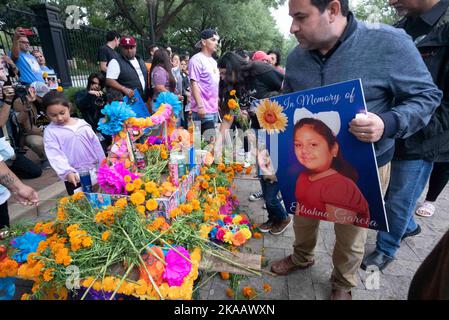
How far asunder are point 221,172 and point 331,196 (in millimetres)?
1651

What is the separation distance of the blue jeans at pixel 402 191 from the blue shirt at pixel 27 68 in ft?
17.9

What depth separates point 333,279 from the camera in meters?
1.95

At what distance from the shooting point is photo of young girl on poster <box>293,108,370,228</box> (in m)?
1.40

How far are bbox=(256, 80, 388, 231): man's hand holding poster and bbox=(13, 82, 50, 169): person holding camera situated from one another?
147 inches

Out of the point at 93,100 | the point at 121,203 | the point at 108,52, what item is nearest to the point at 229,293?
the point at 121,203

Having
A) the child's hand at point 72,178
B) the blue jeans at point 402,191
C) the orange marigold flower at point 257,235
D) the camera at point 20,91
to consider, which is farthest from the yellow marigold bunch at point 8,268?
the camera at point 20,91

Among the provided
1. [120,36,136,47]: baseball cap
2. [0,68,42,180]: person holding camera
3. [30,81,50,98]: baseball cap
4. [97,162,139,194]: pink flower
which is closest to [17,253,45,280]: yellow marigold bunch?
[97,162,139,194]: pink flower

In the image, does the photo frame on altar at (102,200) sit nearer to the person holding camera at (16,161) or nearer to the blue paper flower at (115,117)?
the blue paper flower at (115,117)

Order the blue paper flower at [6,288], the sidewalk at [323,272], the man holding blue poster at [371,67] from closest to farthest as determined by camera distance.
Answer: the man holding blue poster at [371,67]
the blue paper flower at [6,288]
the sidewalk at [323,272]

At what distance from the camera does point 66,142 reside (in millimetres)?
2436

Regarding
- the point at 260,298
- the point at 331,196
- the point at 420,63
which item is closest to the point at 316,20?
the point at 420,63

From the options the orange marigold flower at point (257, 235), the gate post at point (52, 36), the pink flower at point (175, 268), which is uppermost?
the gate post at point (52, 36)

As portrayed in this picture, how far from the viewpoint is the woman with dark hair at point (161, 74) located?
413cm

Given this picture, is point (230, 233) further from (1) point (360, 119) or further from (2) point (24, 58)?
(2) point (24, 58)
